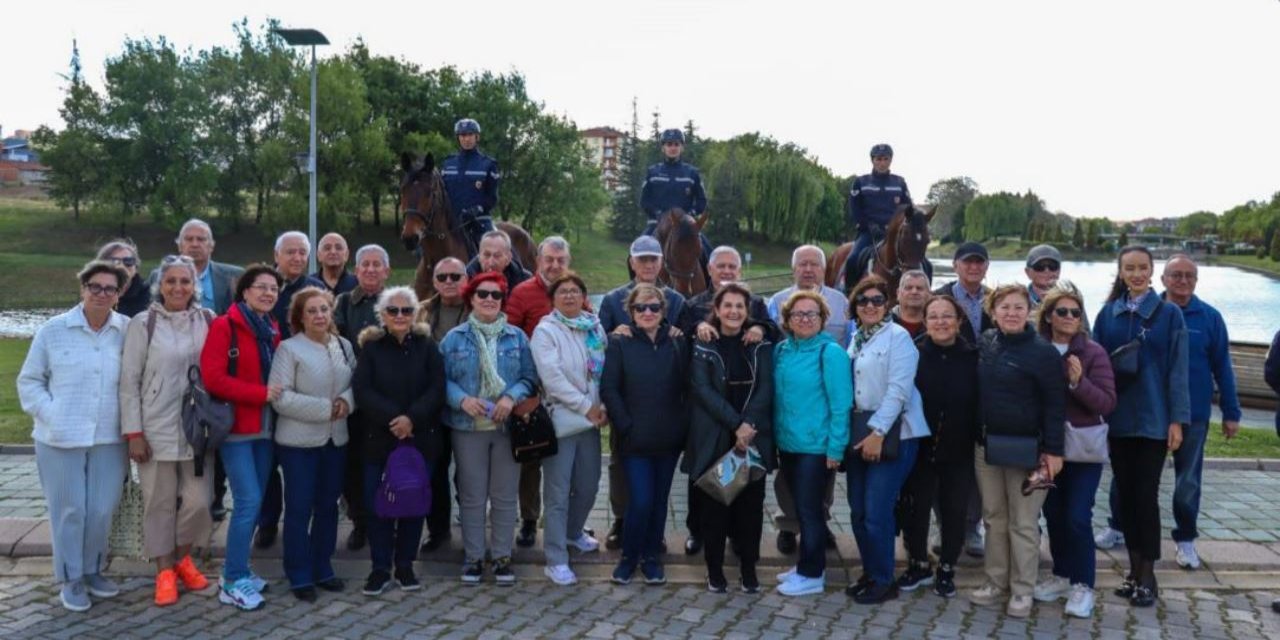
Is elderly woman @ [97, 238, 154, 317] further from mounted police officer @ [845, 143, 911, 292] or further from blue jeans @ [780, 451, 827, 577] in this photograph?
mounted police officer @ [845, 143, 911, 292]

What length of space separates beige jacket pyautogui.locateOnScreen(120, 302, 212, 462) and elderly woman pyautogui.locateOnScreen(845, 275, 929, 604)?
409 centimetres

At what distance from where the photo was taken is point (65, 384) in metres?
5.38

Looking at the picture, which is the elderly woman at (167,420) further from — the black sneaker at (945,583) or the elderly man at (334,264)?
the black sneaker at (945,583)

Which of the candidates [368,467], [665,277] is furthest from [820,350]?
[665,277]

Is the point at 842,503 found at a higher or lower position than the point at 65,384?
lower

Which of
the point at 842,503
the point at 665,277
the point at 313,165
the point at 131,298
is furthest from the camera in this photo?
the point at 313,165

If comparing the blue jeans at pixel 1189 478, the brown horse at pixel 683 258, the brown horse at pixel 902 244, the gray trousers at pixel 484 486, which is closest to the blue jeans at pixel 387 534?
the gray trousers at pixel 484 486

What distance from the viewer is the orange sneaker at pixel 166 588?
559cm

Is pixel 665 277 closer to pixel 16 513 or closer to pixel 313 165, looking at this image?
pixel 16 513

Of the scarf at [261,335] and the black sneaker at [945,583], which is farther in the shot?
the black sneaker at [945,583]

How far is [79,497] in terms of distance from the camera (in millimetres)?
5535

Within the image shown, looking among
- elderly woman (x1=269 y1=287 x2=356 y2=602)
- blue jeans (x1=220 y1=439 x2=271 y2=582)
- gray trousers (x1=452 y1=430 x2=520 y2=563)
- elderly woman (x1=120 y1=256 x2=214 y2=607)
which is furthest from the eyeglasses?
gray trousers (x1=452 y1=430 x2=520 y2=563)

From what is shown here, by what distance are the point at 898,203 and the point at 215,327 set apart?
31.2 feet

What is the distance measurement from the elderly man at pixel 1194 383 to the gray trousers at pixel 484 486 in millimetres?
4571
